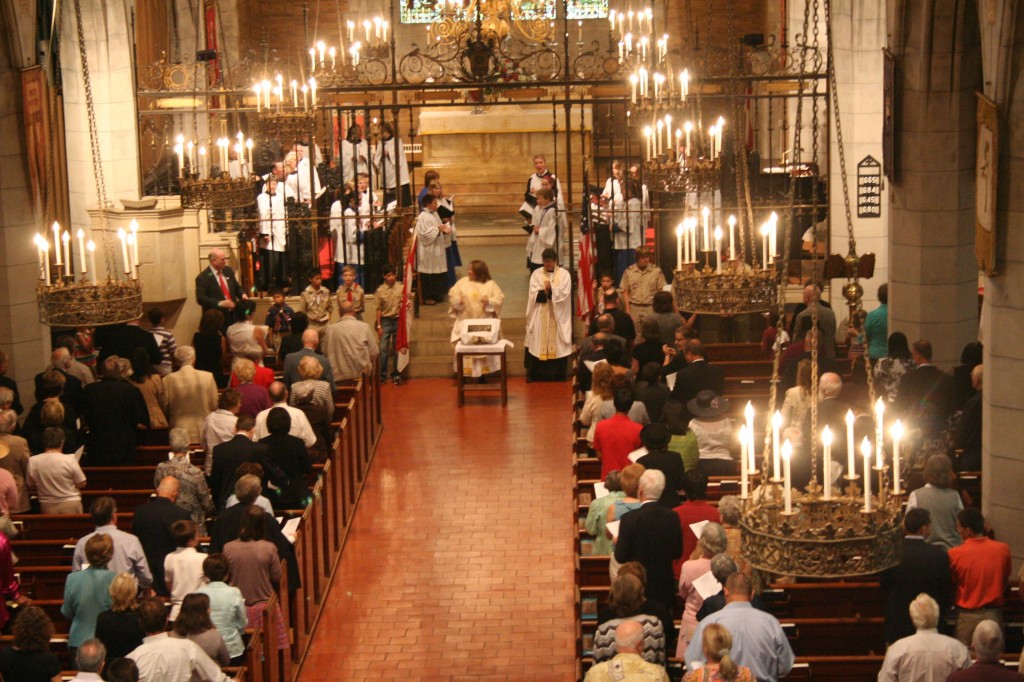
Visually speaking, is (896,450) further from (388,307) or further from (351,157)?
(351,157)

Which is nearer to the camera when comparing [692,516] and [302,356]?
[692,516]

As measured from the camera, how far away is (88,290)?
440 inches

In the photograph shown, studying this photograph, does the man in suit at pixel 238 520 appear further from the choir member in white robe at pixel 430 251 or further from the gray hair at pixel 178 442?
the choir member in white robe at pixel 430 251

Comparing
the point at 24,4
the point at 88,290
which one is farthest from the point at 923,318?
the point at 24,4

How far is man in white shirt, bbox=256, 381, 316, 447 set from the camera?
12508 mm

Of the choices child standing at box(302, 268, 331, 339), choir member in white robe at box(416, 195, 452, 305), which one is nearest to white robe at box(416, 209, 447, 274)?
choir member in white robe at box(416, 195, 452, 305)

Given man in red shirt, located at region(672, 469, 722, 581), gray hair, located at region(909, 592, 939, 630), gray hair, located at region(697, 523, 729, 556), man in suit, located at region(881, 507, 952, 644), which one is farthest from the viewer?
man in red shirt, located at region(672, 469, 722, 581)

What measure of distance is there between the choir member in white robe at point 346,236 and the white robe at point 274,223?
Result: 0.63m

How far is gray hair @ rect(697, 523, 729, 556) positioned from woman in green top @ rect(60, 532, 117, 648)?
3532mm

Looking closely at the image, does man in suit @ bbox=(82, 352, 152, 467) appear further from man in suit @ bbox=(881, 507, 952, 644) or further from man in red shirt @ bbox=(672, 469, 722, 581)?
man in suit @ bbox=(881, 507, 952, 644)

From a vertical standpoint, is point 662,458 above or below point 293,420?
below

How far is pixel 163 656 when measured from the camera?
852 cm

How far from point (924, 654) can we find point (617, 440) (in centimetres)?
402

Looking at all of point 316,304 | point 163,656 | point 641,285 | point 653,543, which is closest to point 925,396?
point 653,543
